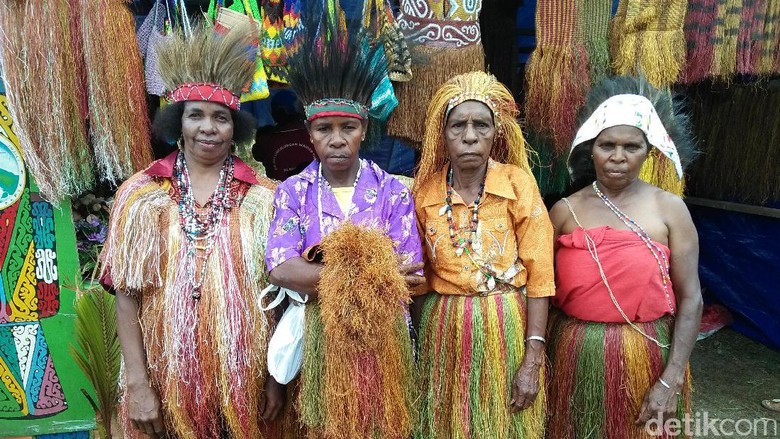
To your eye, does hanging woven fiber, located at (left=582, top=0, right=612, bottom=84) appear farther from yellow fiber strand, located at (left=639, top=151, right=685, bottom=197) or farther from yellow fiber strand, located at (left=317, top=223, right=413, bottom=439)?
yellow fiber strand, located at (left=317, top=223, right=413, bottom=439)

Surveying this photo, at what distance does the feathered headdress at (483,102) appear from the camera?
210cm

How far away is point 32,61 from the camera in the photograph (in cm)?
242

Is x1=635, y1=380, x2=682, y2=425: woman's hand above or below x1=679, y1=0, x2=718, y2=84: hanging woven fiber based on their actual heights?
below

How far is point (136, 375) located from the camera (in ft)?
6.72

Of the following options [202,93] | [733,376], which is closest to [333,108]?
[202,93]

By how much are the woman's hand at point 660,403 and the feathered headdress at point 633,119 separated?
905mm

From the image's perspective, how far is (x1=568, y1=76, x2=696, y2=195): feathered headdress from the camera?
2.19 meters

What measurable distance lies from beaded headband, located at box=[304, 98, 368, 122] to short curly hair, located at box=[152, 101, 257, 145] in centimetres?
39

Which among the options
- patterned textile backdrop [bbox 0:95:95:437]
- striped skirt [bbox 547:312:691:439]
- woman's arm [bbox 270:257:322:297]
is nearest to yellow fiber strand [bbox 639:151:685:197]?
striped skirt [bbox 547:312:691:439]

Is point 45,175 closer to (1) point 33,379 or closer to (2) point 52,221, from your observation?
(2) point 52,221

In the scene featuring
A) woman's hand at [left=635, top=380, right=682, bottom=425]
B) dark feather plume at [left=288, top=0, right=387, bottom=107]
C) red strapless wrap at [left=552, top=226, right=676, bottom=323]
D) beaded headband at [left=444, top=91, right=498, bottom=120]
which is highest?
dark feather plume at [left=288, top=0, right=387, bottom=107]

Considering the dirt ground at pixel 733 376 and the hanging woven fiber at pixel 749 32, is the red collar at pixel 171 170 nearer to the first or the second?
the hanging woven fiber at pixel 749 32

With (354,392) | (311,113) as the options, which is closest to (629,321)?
(354,392)

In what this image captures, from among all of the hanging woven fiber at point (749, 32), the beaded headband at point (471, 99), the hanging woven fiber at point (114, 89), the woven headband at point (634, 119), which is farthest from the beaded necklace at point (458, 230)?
the hanging woven fiber at point (749, 32)
